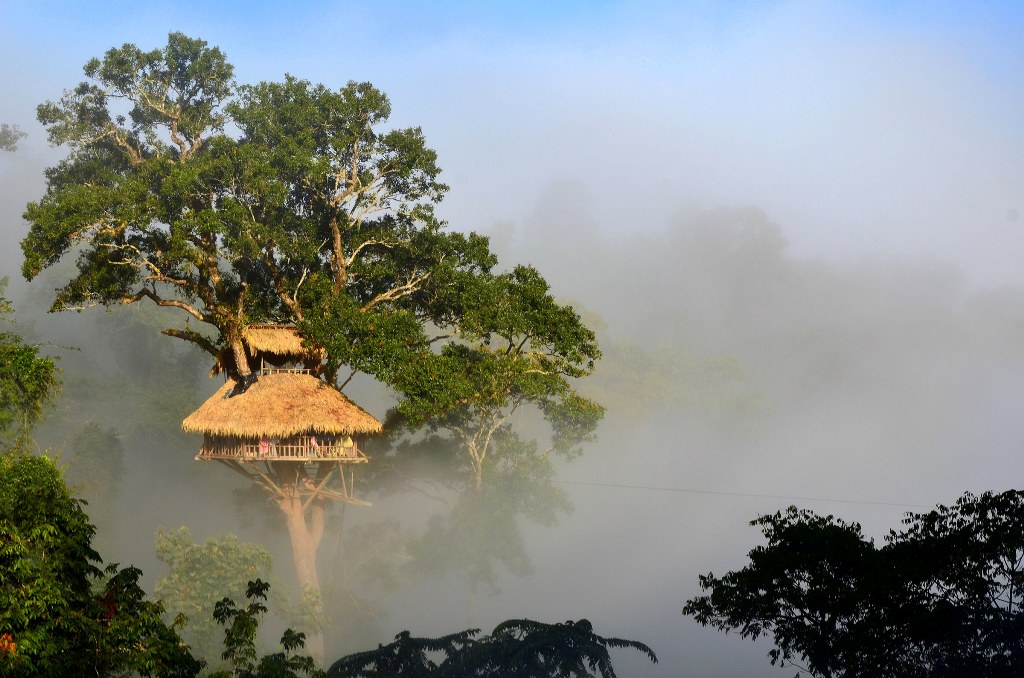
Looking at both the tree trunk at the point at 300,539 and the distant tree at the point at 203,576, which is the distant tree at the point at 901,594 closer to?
the tree trunk at the point at 300,539

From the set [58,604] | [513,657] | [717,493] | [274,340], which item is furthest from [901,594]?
[717,493]

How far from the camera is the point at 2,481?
12273mm

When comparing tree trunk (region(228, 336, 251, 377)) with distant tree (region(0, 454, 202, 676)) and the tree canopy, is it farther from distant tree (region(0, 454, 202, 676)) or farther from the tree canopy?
distant tree (region(0, 454, 202, 676))

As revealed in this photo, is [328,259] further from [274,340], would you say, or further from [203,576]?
[203,576]

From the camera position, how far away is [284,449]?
26.6 metres

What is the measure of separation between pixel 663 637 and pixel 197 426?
21335mm

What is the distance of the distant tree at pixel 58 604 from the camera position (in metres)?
10.3

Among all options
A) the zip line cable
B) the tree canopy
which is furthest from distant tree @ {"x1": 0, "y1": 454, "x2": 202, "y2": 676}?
the zip line cable

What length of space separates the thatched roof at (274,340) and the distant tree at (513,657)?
1200 cm

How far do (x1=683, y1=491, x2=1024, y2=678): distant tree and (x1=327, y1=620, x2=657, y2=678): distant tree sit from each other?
9.95 ft

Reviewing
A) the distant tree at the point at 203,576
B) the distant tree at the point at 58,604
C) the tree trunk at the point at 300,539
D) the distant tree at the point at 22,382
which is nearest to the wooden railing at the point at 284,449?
the tree trunk at the point at 300,539

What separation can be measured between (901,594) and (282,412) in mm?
17227

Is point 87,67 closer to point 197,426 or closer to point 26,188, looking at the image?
point 197,426

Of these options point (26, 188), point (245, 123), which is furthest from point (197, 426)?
point (26, 188)
